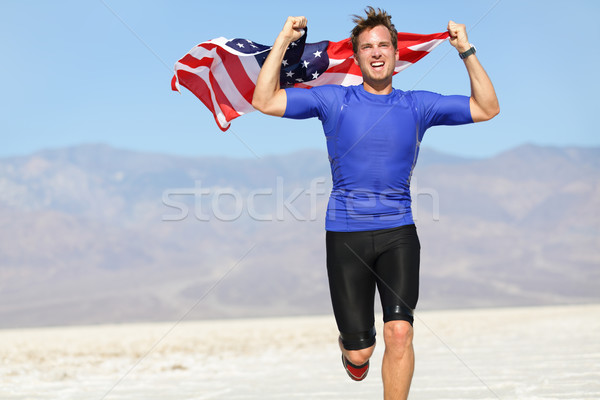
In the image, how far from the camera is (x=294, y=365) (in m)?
8.91

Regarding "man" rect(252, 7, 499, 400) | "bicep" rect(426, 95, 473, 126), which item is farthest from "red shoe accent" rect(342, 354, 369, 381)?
"bicep" rect(426, 95, 473, 126)

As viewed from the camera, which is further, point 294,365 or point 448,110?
point 294,365

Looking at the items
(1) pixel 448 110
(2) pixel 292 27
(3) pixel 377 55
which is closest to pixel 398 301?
(1) pixel 448 110

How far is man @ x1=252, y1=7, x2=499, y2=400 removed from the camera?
4008 millimetres

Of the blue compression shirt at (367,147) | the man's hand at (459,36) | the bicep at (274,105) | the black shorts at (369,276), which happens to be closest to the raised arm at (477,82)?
the man's hand at (459,36)

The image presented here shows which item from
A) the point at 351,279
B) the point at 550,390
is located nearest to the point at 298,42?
the point at 351,279

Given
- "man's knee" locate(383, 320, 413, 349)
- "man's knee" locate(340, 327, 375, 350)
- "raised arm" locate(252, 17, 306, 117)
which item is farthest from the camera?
"man's knee" locate(340, 327, 375, 350)

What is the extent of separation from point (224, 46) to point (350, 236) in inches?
79.9

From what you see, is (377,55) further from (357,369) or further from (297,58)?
(357,369)

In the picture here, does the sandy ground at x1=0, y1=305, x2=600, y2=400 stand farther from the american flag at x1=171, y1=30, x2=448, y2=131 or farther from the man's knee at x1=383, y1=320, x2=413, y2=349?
the american flag at x1=171, y1=30, x2=448, y2=131

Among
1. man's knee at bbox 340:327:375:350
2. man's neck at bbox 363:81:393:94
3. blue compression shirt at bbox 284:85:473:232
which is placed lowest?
man's knee at bbox 340:327:375:350

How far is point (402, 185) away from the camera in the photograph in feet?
13.4

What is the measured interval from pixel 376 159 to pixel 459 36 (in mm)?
886

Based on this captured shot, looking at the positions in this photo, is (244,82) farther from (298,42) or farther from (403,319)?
(403,319)
